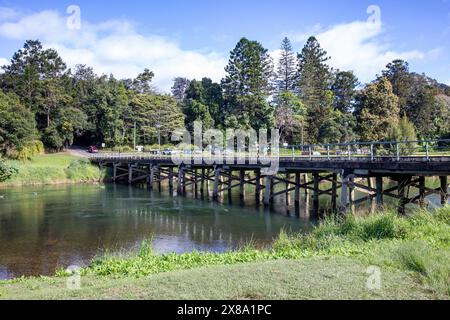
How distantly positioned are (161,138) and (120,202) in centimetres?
3898

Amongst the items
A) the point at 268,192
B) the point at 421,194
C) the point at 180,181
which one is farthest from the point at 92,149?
the point at 421,194

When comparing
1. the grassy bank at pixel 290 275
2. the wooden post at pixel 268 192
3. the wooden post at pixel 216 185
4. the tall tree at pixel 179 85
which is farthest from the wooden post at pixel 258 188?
the tall tree at pixel 179 85

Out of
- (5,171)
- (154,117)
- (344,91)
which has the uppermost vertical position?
(344,91)

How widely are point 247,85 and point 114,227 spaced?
45.7 meters

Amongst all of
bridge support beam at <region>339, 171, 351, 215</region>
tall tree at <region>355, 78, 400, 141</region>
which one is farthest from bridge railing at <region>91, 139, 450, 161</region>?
tall tree at <region>355, 78, 400, 141</region>

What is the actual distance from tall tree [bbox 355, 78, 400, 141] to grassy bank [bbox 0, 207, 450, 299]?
41.3 m

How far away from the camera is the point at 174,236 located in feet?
59.3

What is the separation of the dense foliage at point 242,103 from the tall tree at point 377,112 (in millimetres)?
125

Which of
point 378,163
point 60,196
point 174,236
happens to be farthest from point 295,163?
point 60,196

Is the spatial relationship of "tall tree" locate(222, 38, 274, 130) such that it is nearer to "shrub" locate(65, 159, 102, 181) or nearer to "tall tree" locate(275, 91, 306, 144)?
"tall tree" locate(275, 91, 306, 144)

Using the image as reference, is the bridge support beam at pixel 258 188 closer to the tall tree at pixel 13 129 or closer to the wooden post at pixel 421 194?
the wooden post at pixel 421 194

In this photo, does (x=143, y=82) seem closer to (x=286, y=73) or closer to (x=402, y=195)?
(x=286, y=73)

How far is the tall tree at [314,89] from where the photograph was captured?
206 feet

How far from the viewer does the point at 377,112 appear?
170 ft
